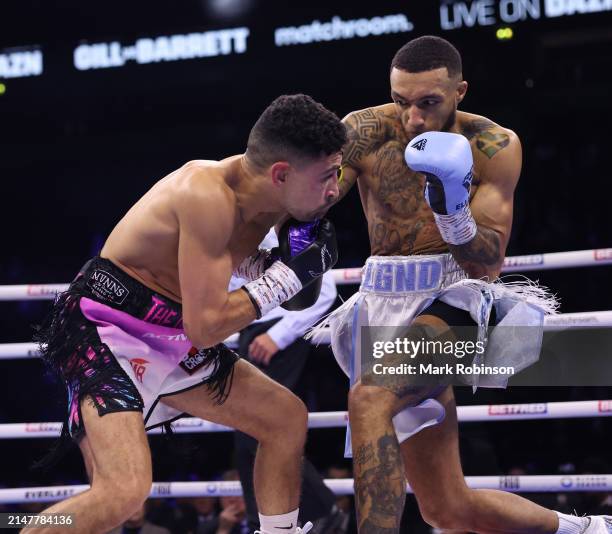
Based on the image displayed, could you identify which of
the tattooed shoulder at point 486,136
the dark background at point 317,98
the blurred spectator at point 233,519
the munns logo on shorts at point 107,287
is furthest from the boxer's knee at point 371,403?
the dark background at point 317,98

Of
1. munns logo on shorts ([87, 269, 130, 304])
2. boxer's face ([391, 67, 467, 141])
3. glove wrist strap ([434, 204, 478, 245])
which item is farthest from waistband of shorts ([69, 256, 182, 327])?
boxer's face ([391, 67, 467, 141])

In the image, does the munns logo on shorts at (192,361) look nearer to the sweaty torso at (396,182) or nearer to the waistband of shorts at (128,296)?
the waistband of shorts at (128,296)

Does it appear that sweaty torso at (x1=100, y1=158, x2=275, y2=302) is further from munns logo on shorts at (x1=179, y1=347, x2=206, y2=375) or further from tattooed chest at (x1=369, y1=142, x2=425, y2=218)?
tattooed chest at (x1=369, y1=142, x2=425, y2=218)

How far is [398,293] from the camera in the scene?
9.19 ft

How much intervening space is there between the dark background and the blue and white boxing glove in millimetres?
3497

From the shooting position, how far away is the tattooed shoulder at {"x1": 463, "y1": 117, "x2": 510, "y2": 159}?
2.86 metres

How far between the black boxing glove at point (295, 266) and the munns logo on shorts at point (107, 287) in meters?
0.35

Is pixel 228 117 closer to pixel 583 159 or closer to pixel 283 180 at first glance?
pixel 583 159

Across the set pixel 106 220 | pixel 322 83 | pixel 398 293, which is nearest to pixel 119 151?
pixel 106 220

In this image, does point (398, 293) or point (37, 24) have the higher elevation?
point (37, 24)

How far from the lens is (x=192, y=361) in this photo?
2.61m

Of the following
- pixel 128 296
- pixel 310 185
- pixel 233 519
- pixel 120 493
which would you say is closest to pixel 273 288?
pixel 310 185

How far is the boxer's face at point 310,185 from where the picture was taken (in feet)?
8.20

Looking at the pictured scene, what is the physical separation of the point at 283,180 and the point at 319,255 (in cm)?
23
